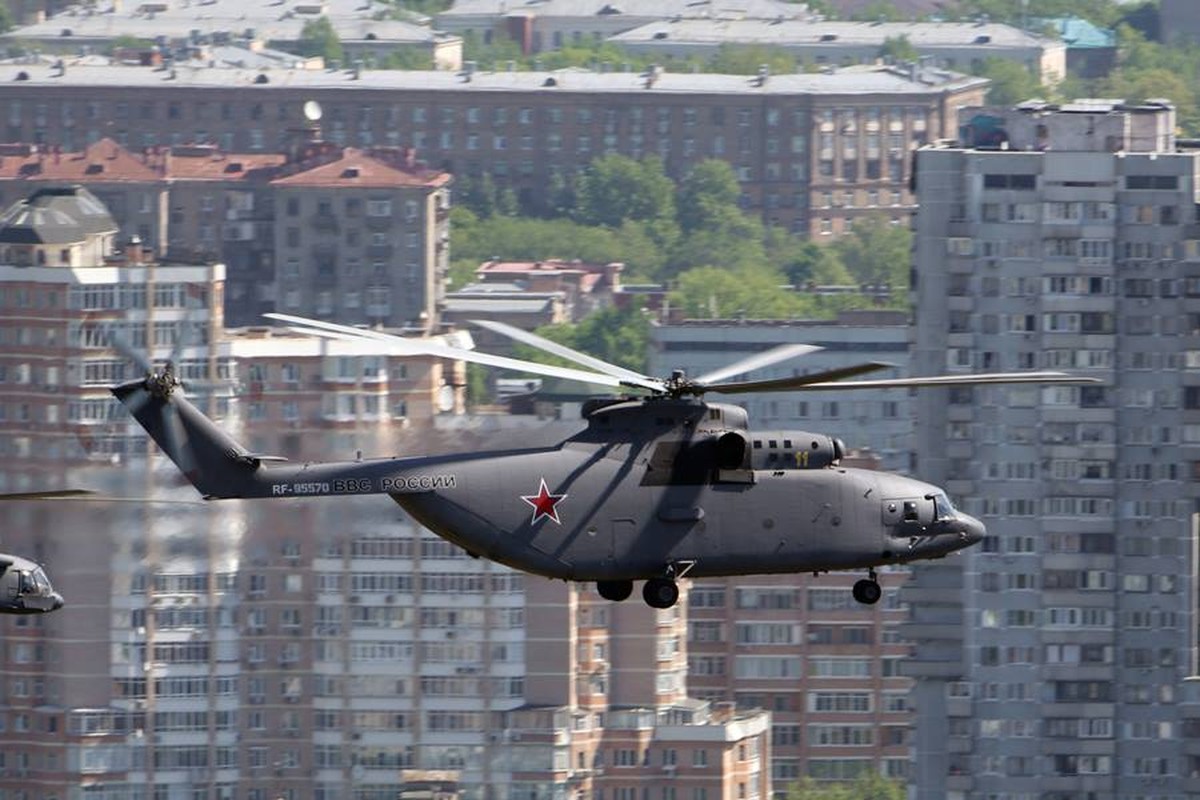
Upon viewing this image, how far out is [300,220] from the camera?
539 ft

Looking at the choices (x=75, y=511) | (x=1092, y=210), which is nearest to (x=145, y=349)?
(x=1092, y=210)

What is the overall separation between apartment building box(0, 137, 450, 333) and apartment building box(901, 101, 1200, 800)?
7012 centimetres

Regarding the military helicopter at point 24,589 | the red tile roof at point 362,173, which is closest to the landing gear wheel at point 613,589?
the military helicopter at point 24,589

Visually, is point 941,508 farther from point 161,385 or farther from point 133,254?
point 133,254

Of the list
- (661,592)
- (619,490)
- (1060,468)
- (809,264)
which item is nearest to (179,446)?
(619,490)

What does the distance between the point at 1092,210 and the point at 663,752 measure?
15.3 m

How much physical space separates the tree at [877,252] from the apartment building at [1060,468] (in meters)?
95.3

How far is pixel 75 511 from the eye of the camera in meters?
50.9

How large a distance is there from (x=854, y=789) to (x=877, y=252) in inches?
3794

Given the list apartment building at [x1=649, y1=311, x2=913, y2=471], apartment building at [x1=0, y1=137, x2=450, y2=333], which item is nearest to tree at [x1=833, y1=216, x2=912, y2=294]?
apartment building at [x1=0, y1=137, x2=450, y2=333]

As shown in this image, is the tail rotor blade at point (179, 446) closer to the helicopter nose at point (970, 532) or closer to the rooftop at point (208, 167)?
the helicopter nose at point (970, 532)

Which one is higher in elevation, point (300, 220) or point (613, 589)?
point (613, 589)

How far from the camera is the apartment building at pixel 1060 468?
82500 millimetres

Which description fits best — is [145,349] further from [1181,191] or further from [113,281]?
[1181,191]
